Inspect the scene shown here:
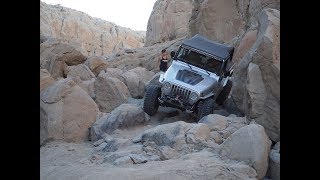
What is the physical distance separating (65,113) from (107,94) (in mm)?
3743

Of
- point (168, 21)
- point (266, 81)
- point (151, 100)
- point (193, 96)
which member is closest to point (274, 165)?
point (266, 81)

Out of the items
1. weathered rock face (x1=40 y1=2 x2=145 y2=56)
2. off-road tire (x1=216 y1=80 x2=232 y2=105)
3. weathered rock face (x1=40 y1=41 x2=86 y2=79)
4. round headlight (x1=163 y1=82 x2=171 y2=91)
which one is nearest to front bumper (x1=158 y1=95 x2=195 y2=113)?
round headlight (x1=163 y1=82 x2=171 y2=91)

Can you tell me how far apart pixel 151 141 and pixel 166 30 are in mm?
26933

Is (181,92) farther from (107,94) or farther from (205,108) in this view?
(107,94)

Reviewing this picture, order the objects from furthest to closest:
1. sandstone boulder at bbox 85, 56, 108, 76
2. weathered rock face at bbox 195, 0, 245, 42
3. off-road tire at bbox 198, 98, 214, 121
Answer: sandstone boulder at bbox 85, 56, 108, 76, weathered rock face at bbox 195, 0, 245, 42, off-road tire at bbox 198, 98, 214, 121

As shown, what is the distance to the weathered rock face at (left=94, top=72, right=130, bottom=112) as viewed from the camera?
42.7 feet

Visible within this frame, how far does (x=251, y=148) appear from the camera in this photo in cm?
693

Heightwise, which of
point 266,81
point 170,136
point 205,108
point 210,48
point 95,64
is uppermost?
point 266,81

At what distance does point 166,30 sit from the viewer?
34.6m

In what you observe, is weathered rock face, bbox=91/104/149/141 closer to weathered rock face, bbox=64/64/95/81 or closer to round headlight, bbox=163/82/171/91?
round headlight, bbox=163/82/171/91

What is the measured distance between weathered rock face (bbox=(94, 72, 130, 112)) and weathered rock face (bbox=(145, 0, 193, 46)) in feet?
65.1

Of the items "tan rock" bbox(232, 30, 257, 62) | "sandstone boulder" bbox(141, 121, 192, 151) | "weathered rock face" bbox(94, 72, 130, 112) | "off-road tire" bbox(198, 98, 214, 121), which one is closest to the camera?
"sandstone boulder" bbox(141, 121, 192, 151)
